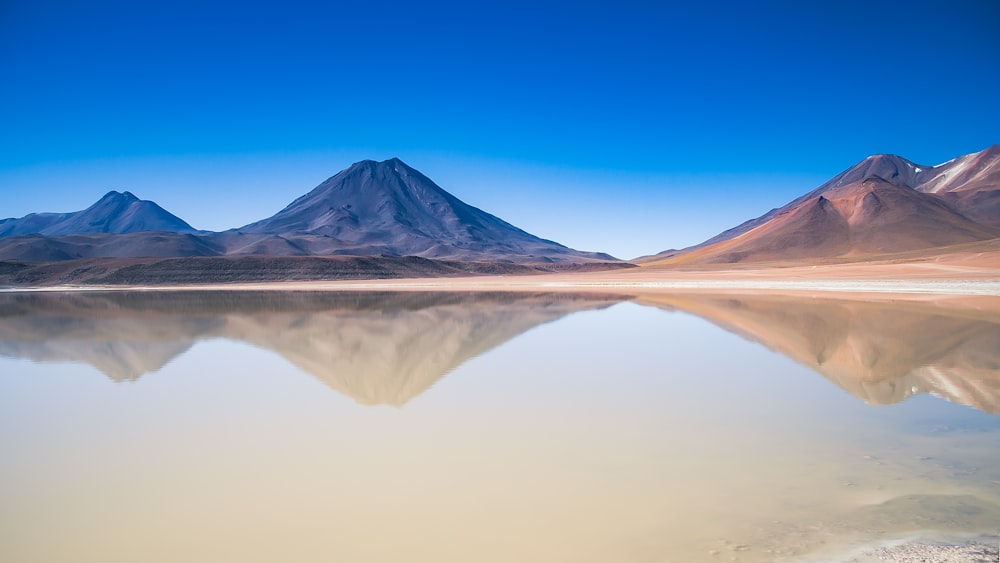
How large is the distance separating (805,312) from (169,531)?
23.1m

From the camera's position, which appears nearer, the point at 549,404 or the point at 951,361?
the point at 549,404

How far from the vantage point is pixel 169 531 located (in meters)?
4.72

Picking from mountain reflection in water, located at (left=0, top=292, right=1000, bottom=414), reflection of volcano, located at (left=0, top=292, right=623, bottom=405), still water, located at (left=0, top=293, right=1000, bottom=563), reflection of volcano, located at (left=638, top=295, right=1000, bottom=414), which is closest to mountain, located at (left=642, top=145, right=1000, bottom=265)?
reflection of volcano, located at (left=638, top=295, right=1000, bottom=414)

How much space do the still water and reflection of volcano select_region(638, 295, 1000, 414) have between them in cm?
12

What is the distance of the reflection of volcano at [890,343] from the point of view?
944cm

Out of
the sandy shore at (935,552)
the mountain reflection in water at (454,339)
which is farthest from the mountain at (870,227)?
the sandy shore at (935,552)

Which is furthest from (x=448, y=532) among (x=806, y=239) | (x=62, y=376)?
(x=806, y=239)

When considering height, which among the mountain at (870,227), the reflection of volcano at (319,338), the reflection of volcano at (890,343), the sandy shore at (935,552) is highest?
the mountain at (870,227)

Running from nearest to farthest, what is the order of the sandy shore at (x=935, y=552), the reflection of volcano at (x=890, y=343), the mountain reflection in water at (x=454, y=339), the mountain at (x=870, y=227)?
1. the sandy shore at (x=935, y=552)
2. the reflection of volcano at (x=890, y=343)
3. the mountain reflection in water at (x=454, y=339)
4. the mountain at (x=870, y=227)

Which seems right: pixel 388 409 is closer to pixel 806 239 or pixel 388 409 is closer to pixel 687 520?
pixel 687 520

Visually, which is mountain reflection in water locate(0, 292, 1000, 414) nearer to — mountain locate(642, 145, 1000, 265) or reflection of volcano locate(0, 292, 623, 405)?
reflection of volcano locate(0, 292, 623, 405)

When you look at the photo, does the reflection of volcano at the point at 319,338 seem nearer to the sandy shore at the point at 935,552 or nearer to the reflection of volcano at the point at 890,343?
the sandy shore at the point at 935,552

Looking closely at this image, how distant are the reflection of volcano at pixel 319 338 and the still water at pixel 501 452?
16cm

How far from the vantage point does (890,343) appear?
45.2ft
